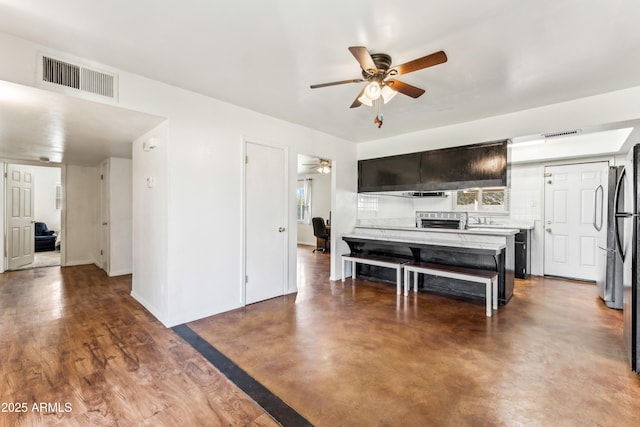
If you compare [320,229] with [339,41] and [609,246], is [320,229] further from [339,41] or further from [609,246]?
[339,41]

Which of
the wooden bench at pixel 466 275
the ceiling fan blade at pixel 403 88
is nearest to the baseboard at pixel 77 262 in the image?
the wooden bench at pixel 466 275

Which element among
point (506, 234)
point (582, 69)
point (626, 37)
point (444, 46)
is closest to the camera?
point (626, 37)

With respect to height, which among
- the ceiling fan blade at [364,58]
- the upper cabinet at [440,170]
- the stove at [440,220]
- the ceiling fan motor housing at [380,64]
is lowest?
the stove at [440,220]

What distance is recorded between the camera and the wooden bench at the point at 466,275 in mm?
3256

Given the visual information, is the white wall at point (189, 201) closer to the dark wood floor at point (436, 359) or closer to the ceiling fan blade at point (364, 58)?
the dark wood floor at point (436, 359)

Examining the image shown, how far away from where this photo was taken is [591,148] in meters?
4.51

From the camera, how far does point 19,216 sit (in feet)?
18.3

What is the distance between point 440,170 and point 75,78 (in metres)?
4.25

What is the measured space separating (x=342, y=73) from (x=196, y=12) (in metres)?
1.23

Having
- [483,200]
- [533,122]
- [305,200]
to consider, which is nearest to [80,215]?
[305,200]

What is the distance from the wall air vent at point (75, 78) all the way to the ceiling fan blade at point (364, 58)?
2.11 m

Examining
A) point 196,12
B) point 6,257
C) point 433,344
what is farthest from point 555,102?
point 6,257

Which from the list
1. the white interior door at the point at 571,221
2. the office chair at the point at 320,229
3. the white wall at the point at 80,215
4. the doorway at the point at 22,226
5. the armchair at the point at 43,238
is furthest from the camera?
the office chair at the point at 320,229

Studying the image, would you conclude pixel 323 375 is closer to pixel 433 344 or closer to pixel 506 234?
pixel 433 344
